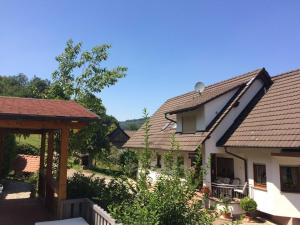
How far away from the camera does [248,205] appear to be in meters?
13.9

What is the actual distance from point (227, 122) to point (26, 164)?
15503mm

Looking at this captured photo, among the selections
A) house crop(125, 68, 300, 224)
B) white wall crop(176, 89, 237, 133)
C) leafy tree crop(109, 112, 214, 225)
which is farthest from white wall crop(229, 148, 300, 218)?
leafy tree crop(109, 112, 214, 225)

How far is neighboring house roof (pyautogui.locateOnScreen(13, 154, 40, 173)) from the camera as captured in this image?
2373 cm

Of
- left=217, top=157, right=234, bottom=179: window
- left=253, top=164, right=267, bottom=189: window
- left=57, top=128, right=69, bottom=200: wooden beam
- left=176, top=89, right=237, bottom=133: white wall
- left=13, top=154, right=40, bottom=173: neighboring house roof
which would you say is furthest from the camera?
left=13, top=154, right=40, bottom=173: neighboring house roof

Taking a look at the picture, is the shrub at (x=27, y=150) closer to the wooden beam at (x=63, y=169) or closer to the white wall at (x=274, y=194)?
the white wall at (x=274, y=194)

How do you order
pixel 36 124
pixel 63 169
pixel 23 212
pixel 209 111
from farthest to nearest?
pixel 209 111 → pixel 23 212 → pixel 63 169 → pixel 36 124

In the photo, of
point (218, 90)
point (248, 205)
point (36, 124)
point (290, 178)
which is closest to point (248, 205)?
point (248, 205)

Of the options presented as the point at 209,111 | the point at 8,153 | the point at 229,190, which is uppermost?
the point at 209,111

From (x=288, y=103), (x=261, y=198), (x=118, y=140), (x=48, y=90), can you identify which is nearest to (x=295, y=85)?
(x=288, y=103)

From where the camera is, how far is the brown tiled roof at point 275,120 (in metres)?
13.1

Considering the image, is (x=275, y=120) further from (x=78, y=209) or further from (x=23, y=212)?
(x=23, y=212)

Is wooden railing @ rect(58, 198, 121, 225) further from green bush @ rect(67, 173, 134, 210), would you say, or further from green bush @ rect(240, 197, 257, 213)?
green bush @ rect(240, 197, 257, 213)

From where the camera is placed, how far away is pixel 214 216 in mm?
5383

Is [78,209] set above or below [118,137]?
below
